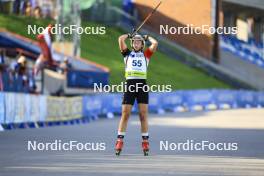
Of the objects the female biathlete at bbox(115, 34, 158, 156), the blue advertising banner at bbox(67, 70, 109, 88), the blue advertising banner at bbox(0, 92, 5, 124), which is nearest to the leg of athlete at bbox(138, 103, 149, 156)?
the female biathlete at bbox(115, 34, 158, 156)

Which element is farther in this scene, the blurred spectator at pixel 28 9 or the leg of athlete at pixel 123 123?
the blurred spectator at pixel 28 9

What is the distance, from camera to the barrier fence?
23469 mm

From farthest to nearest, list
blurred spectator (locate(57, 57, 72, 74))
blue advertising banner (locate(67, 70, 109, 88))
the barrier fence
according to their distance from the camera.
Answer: blue advertising banner (locate(67, 70, 109, 88))
blurred spectator (locate(57, 57, 72, 74))
the barrier fence

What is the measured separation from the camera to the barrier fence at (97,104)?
23.5 meters

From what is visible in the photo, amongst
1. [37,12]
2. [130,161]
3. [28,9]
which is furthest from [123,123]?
[28,9]

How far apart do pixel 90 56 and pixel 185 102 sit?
23.8 ft

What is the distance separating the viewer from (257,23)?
6731 centimetres

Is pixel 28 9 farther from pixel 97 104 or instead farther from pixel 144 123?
pixel 144 123

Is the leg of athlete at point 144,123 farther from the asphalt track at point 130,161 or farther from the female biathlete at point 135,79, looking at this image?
the asphalt track at point 130,161

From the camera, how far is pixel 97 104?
34.4m

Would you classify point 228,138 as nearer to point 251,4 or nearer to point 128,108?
point 128,108

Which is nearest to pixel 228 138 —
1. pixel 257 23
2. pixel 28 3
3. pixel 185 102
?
pixel 185 102

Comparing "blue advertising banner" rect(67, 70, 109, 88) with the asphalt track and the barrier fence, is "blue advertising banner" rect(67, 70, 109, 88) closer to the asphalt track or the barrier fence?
the barrier fence

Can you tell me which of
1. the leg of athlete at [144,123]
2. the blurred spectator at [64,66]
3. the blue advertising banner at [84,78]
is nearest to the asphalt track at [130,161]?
the leg of athlete at [144,123]
